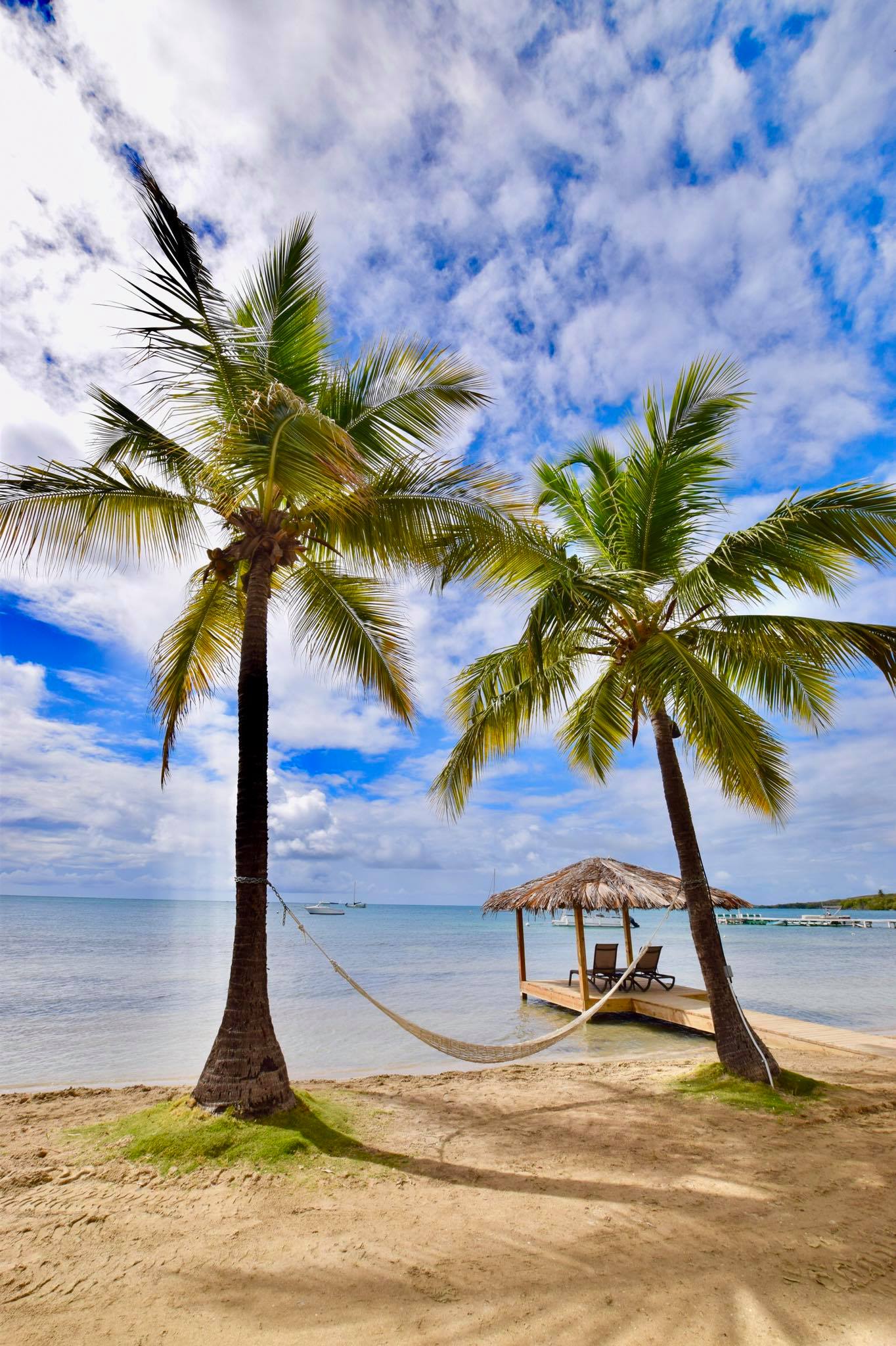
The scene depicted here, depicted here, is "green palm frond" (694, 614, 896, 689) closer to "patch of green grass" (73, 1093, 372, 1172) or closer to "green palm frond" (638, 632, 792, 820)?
"green palm frond" (638, 632, 792, 820)

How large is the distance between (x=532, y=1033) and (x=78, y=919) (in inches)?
2073

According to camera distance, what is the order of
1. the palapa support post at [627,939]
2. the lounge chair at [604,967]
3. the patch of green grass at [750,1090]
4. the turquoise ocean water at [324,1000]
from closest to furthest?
1. the patch of green grass at [750,1090]
2. the turquoise ocean water at [324,1000]
3. the lounge chair at [604,967]
4. the palapa support post at [627,939]

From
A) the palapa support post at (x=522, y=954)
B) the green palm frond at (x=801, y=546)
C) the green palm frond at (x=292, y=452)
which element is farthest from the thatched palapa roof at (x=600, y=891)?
the green palm frond at (x=292, y=452)

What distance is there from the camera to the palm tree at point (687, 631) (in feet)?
15.5

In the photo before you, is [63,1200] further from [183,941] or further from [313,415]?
[183,941]

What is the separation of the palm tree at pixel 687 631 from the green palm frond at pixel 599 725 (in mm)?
37

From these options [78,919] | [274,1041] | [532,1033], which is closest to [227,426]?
[274,1041]

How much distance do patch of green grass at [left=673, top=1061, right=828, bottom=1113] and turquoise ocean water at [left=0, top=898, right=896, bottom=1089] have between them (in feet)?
10.4

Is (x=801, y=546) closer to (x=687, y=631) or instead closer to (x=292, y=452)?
(x=687, y=631)

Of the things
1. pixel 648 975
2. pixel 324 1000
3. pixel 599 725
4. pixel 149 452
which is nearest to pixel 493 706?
pixel 599 725

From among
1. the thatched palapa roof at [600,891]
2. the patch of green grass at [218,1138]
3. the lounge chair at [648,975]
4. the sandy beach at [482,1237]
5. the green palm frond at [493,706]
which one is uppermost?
the green palm frond at [493,706]

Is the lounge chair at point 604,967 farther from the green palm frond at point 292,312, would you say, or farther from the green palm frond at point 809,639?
the green palm frond at point 292,312

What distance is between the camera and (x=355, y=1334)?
7.43 feet

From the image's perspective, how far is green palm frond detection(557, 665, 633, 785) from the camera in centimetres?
675
